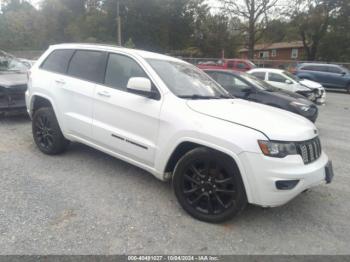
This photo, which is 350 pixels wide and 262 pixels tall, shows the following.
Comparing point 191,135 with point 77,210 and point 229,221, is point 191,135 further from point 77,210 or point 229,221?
point 77,210

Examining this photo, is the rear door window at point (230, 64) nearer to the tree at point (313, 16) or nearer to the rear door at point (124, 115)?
the rear door at point (124, 115)

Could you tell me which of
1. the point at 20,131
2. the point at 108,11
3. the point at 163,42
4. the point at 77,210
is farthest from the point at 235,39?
the point at 77,210

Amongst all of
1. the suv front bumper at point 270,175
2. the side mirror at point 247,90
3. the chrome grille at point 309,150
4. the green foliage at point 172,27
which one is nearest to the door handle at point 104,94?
the suv front bumper at point 270,175

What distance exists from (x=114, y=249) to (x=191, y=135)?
4.36ft

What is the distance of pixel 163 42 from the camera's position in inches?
1544

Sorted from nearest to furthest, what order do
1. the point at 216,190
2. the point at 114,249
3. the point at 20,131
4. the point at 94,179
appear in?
the point at 114,249
the point at 216,190
the point at 94,179
the point at 20,131

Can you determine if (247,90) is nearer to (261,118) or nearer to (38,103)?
(261,118)

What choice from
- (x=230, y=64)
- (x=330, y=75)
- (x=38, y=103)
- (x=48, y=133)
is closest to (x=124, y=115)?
(x=48, y=133)

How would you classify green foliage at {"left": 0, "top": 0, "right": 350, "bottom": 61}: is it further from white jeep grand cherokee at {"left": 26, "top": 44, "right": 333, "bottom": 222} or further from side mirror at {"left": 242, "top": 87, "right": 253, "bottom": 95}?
white jeep grand cherokee at {"left": 26, "top": 44, "right": 333, "bottom": 222}

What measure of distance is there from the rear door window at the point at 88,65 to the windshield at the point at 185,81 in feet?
2.49

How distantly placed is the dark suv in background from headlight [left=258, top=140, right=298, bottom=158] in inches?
683

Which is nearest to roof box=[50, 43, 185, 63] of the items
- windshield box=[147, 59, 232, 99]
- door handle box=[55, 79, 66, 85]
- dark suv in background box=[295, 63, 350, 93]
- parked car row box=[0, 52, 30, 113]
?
windshield box=[147, 59, 232, 99]

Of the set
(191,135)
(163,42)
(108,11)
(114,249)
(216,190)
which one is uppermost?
(108,11)

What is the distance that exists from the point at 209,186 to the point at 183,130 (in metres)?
0.65
